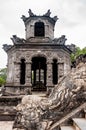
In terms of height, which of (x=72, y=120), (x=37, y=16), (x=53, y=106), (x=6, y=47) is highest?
(x=37, y=16)

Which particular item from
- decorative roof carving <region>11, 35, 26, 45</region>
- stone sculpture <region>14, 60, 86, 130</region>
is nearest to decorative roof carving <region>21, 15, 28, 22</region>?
decorative roof carving <region>11, 35, 26, 45</region>

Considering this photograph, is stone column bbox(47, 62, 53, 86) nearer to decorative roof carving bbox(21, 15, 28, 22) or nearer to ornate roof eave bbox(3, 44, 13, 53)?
ornate roof eave bbox(3, 44, 13, 53)

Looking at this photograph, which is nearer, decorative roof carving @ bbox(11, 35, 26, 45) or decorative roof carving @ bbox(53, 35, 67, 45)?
decorative roof carving @ bbox(53, 35, 67, 45)

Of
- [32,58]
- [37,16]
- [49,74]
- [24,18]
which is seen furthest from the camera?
[24,18]

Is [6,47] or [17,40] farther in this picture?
[6,47]

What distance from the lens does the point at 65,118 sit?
17.1 ft

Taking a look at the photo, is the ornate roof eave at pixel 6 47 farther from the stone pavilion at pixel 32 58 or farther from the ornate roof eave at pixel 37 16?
the ornate roof eave at pixel 37 16

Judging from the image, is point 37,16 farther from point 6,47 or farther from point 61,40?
point 6,47

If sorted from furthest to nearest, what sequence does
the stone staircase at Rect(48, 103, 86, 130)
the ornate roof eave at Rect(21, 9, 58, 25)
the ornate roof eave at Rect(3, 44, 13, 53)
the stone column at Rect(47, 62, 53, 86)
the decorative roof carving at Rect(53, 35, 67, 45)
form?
the ornate roof eave at Rect(21, 9, 58, 25)
the ornate roof eave at Rect(3, 44, 13, 53)
the decorative roof carving at Rect(53, 35, 67, 45)
the stone column at Rect(47, 62, 53, 86)
the stone staircase at Rect(48, 103, 86, 130)

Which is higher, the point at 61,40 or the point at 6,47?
the point at 61,40

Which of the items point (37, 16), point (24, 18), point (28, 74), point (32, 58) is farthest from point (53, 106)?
point (24, 18)

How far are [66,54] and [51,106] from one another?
603 inches

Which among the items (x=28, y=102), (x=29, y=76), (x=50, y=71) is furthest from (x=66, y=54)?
(x=28, y=102)

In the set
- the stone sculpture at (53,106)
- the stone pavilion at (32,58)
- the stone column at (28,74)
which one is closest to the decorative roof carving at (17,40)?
the stone pavilion at (32,58)
